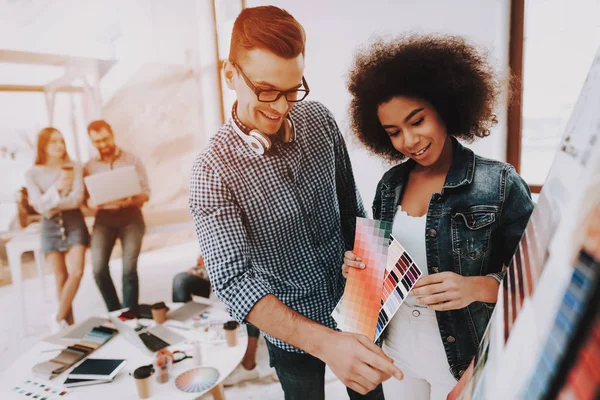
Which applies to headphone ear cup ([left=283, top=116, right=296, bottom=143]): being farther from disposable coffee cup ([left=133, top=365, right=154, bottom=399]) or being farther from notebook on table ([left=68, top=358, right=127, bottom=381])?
notebook on table ([left=68, top=358, right=127, bottom=381])

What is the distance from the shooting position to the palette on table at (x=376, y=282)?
0.70 meters

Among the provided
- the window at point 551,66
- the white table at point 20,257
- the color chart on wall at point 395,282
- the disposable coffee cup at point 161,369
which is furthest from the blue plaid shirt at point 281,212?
the white table at point 20,257

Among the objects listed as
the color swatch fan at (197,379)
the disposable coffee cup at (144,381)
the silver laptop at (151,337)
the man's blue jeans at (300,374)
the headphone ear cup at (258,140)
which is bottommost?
the color swatch fan at (197,379)

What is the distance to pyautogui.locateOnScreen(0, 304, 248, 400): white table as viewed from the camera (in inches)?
57.2

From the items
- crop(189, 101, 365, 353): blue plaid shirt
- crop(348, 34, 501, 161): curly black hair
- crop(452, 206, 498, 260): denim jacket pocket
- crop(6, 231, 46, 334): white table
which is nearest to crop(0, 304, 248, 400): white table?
crop(189, 101, 365, 353): blue plaid shirt

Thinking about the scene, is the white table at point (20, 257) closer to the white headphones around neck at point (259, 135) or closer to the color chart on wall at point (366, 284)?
the white headphones around neck at point (259, 135)

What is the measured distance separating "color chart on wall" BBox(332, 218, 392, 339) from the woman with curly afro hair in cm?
5

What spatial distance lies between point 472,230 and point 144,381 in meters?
1.25

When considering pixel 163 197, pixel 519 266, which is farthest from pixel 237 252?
pixel 163 197

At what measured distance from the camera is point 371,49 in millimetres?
1064

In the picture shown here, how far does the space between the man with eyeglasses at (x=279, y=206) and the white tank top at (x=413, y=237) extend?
21 centimetres

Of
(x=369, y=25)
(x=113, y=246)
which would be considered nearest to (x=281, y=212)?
(x=369, y=25)

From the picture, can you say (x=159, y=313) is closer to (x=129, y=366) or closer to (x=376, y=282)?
(x=129, y=366)

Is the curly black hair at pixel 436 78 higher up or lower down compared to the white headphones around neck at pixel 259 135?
higher up
